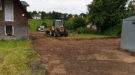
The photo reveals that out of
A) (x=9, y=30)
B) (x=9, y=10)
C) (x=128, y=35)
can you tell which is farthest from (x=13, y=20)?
(x=128, y=35)

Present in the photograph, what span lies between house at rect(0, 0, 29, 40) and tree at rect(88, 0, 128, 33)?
17987mm

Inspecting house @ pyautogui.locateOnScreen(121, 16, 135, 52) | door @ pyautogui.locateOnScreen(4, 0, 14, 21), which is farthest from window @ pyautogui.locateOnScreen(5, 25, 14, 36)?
house @ pyautogui.locateOnScreen(121, 16, 135, 52)

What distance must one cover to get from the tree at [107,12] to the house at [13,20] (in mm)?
17987

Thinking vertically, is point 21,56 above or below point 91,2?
below

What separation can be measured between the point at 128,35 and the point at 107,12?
2375 centimetres

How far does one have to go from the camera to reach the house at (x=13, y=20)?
29469mm

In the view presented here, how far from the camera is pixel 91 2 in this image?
1864 inches

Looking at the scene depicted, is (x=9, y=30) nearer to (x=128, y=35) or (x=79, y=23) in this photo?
(x=128, y=35)

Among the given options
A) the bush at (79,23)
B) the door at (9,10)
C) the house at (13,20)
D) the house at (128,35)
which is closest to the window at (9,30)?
the house at (13,20)

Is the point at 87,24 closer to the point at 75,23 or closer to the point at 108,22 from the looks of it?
the point at 75,23

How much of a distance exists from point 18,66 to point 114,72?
4977 millimetres

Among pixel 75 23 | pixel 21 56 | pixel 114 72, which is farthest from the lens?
pixel 75 23

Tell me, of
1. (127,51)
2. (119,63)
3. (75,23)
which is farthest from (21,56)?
(75,23)

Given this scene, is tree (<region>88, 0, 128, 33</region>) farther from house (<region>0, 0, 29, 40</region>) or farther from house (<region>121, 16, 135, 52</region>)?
house (<region>121, 16, 135, 52</region>)
